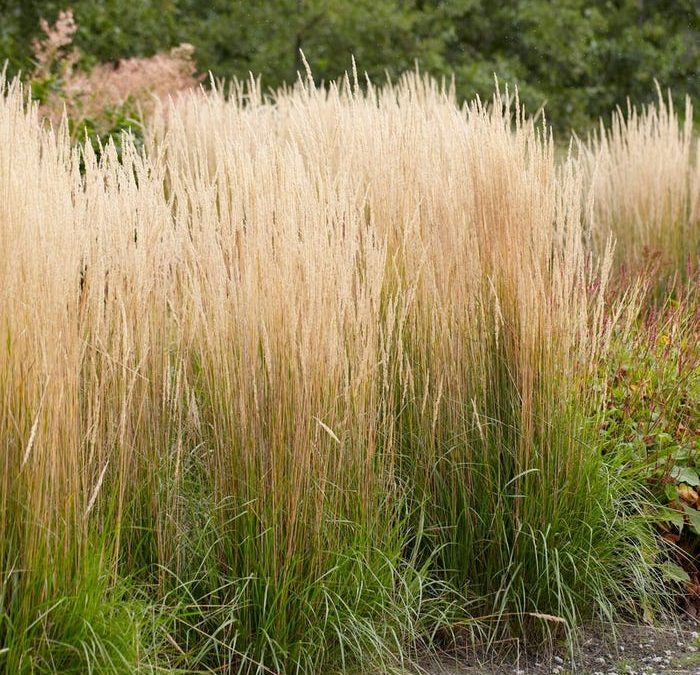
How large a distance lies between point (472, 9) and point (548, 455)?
40.7ft

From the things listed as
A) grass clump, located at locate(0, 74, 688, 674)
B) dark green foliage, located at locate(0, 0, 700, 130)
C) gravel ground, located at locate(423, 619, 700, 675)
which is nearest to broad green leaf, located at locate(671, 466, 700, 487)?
grass clump, located at locate(0, 74, 688, 674)

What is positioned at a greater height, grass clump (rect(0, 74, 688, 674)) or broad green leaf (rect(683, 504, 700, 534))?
grass clump (rect(0, 74, 688, 674))

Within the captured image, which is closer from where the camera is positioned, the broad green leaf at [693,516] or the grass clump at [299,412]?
the grass clump at [299,412]

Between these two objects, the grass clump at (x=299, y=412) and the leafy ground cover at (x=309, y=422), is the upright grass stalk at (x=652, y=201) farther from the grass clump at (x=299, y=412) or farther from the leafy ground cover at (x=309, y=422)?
the grass clump at (x=299, y=412)

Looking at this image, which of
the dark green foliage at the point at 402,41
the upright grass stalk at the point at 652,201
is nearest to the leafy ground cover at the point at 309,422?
the upright grass stalk at the point at 652,201

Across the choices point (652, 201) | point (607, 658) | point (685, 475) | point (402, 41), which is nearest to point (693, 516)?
point (685, 475)

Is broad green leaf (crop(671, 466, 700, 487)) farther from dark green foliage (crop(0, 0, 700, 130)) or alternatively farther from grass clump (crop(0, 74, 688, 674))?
dark green foliage (crop(0, 0, 700, 130))

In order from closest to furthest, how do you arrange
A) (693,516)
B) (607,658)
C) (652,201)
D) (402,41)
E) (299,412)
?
(299,412) < (607,658) < (693,516) < (652,201) < (402,41)

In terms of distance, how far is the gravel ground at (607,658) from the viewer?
11.7ft

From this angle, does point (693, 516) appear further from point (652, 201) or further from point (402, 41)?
point (402, 41)

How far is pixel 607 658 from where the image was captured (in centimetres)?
370

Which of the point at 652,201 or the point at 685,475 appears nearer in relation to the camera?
the point at 685,475

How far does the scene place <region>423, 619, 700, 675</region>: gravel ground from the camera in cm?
356

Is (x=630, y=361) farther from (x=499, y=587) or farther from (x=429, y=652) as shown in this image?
(x=429, y=652)
